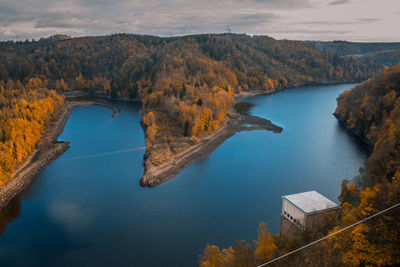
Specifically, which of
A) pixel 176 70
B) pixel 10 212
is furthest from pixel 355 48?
pixel 10 212

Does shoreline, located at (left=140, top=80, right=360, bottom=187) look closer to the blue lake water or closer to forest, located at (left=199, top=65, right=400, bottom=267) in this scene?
the blue lake water

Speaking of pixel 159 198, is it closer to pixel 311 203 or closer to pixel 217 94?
pixel 311 203

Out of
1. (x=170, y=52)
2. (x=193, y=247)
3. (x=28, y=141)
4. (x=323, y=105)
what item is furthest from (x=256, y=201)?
(x=170, y=52)

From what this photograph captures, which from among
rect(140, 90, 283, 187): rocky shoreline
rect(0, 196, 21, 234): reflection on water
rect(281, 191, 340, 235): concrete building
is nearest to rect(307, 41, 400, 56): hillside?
rect(140, 90, 283, 187): rocky shoreline

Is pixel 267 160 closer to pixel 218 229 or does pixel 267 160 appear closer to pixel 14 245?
pixel 218 229

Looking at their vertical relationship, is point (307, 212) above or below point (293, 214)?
above

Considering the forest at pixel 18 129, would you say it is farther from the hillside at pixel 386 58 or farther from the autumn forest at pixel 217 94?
the hillside at pixel 386 58
